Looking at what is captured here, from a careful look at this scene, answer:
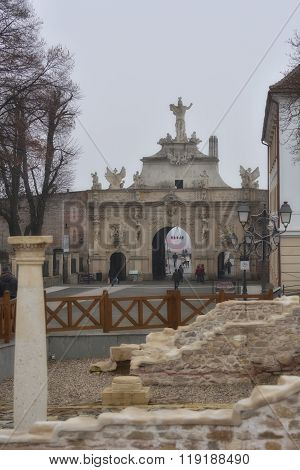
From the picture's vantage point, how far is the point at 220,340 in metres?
13.6

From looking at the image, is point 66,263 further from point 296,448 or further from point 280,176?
point 296,448

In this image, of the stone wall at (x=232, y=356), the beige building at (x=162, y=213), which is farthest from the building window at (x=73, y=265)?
the stone wall at (x=232, y=356)

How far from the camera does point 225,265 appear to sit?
177 ft

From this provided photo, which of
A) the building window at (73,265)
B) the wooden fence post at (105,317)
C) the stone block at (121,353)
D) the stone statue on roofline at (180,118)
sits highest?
the stone statue on roofline at (180,118)

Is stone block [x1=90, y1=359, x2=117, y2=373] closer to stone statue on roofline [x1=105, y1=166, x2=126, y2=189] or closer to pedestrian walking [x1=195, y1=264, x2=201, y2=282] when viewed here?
pedestrian walking [x1=195, y1=264, x2=201, y2=282]

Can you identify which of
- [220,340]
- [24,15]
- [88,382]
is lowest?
[88,382]

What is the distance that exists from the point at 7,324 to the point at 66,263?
99.0 ft

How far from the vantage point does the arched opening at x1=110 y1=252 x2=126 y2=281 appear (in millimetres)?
49831

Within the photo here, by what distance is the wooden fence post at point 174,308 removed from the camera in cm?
1800

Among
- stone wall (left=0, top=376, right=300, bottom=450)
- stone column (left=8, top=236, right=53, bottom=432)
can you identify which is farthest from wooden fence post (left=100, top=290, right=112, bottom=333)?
stone wall (left=0, top=376, right=300, bottom=450)

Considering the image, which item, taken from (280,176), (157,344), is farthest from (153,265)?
(157,344)

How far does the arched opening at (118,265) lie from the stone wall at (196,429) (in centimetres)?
4223

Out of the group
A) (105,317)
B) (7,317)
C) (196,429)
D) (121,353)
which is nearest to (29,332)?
(196,429)

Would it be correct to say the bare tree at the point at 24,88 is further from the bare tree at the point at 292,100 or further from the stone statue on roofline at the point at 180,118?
Answer: the stone statue on roofline at the point at 180,118
